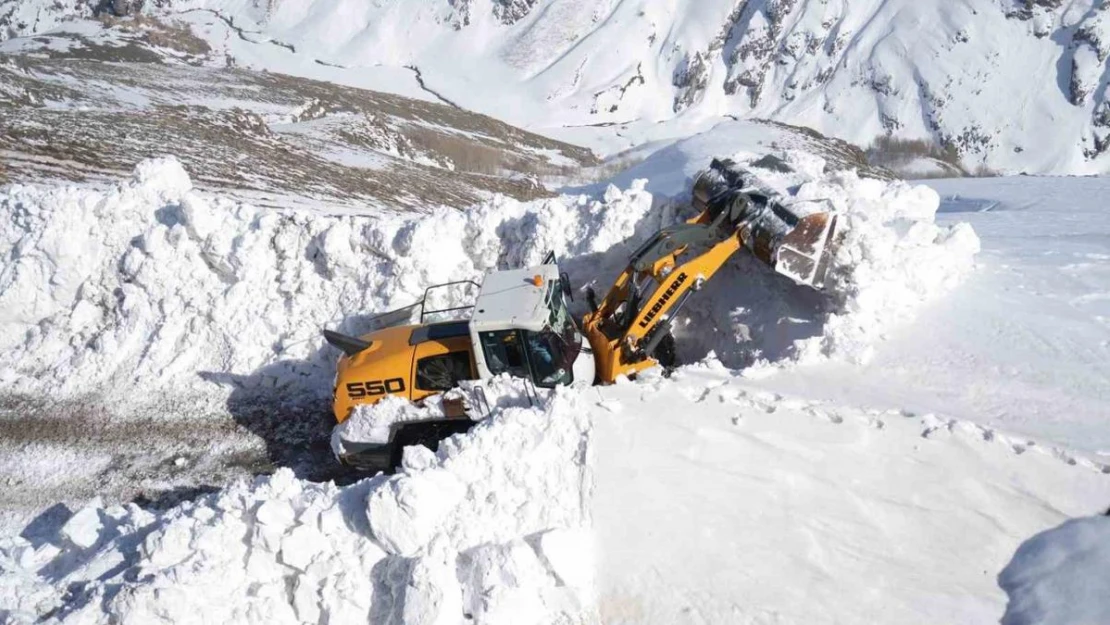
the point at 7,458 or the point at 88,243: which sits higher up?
the point at 88,243

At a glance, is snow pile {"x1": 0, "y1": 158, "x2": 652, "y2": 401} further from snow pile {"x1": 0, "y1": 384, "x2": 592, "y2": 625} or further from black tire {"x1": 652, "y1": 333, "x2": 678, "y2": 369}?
snow pile {"x1": 0, "y1": 384, "x2": 592, "y2": 625}

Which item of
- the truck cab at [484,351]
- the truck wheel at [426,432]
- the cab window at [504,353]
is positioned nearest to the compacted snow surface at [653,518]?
the truck wheel at [426,432]

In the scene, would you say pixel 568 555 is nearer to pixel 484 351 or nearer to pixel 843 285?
pixel 484 351

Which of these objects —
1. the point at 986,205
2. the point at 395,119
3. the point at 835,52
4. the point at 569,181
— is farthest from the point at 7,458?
the point at 835,52

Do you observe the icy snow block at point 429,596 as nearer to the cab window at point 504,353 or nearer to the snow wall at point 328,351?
the snow wall at point 328,351

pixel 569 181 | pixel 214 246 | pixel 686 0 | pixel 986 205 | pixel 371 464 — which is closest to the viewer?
pixel 371 464

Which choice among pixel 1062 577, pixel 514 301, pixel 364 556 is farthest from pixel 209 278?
pixel 1062 577

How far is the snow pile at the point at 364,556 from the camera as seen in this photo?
18.0 feet

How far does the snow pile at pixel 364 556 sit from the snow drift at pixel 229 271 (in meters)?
3.82

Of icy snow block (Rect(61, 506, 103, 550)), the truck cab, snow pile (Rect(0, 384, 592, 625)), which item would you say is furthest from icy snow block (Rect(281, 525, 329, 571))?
the truck cab

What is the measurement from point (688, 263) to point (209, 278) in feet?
19.5

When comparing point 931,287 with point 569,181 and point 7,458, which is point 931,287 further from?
point 569,181

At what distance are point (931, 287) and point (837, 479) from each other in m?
3.17

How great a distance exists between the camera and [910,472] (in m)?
6.34
